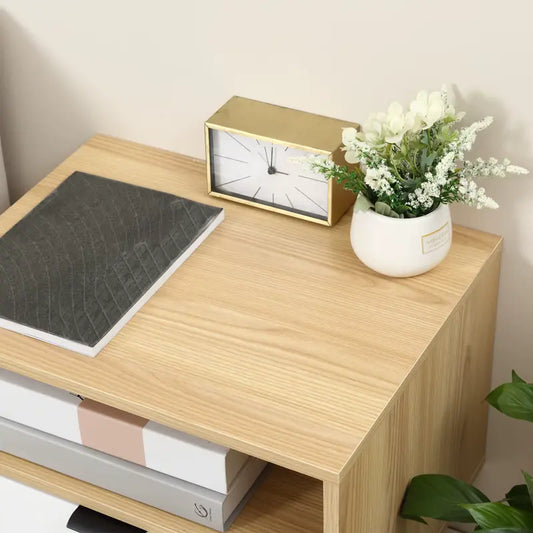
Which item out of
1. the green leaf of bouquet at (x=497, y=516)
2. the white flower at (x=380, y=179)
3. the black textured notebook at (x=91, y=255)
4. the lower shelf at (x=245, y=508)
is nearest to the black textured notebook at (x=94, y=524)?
the lower shelf at (x=245, y=508)

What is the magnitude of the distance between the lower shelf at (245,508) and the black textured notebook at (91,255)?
26 cm

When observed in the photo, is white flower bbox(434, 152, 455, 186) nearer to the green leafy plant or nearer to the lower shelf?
the green leafy plant

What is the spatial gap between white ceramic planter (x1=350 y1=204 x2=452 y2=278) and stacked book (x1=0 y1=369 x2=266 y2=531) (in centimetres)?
30

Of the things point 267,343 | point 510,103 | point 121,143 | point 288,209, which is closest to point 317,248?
point 288,209

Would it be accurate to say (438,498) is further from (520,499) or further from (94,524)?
(94,524)

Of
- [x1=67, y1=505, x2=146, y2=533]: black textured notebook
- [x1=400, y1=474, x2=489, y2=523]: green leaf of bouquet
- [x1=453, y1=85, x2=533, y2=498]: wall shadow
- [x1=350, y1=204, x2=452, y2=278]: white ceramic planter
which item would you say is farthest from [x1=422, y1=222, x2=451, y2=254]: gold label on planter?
[x1=67, y1=505, x2=146, y2=533]: black textured notebook

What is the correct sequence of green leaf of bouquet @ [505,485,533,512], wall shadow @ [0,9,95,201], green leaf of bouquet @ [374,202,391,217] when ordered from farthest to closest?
wall shadow @ [0,9,95,201] < green leaf of bouquet @ [505,485,533,512] < green leaf of bouquet @ [374,202,391,217]

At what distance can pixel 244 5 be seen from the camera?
1.35 meters

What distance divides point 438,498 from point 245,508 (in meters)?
0.25

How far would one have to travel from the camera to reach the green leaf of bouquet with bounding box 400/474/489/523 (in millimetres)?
1266

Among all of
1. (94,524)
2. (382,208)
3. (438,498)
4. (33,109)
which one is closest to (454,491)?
(438,498)

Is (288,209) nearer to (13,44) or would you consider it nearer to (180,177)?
(180,177)

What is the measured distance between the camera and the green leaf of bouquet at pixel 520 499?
4.33ft

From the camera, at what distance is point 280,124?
1.38 meters
